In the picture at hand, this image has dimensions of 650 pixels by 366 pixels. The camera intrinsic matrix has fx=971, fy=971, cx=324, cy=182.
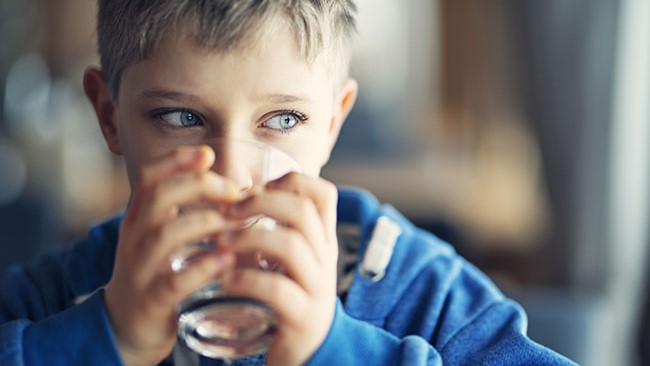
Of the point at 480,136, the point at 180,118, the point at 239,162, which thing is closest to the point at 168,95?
the point at 180,118

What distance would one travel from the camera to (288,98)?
2.99ft

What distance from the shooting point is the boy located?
0.75 metres

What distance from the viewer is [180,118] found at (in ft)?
3.02

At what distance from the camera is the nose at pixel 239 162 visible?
0.78 meters

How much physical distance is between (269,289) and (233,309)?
0.12 feet

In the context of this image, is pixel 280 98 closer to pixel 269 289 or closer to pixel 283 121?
pixel 283 121

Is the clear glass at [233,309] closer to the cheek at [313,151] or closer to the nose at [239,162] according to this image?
the nose at [239,162]

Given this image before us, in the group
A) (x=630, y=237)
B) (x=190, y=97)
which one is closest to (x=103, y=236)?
(x=190, y=97)

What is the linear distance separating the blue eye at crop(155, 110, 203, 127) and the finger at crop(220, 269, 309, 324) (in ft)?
0.68

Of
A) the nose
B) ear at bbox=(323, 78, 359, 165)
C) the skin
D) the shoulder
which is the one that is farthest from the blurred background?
the nose

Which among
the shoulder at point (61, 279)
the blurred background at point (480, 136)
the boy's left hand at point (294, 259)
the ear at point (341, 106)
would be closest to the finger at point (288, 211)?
the boy's left hand at point (294, 259)

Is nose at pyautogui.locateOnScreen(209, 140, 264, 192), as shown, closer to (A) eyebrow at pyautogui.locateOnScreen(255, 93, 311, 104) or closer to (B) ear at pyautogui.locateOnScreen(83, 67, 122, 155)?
(A) eyebrow at pyautogui.locateOnScreen(255, 93, 311, 104)

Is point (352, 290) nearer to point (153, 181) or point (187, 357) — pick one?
point (187, 357)

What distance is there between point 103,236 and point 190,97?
34cm
